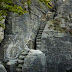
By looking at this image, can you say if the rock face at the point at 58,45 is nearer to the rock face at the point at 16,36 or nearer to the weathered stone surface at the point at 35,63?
the rock face at the point at 16,36

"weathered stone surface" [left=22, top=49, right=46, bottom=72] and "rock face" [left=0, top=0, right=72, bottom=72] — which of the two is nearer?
"weathered stone surface" [left=22, top=49, right=46, bottom=72]

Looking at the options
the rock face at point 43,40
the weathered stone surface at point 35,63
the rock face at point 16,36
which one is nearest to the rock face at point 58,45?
the rock face at point 43,40

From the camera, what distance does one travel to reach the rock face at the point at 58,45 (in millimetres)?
8422

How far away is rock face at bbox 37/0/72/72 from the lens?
8.42m

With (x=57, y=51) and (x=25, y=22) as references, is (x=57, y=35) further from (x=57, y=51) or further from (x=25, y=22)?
(x=25, y=22)

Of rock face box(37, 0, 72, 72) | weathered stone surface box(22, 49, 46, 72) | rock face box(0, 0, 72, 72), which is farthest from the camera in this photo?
rock face box(37, 0, 72, 72)

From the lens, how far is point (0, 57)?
25.8ft

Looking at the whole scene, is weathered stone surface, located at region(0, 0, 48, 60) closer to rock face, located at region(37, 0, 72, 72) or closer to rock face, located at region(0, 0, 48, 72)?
rock face, located at region(0, 0, 48, 72)

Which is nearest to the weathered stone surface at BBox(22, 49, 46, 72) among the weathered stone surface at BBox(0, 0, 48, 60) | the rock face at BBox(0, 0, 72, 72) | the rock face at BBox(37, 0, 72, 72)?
the rock face at BBox(0, 0, 72, 72)

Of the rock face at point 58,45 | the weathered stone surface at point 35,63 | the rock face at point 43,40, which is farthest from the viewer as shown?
the rock face at point 58,45

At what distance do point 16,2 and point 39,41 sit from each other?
3.05 m

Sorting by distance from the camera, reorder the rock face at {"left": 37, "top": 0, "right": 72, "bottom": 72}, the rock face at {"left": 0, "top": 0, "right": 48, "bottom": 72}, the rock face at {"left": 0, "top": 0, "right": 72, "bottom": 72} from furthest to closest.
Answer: the rock face at {"left": 37, "top": 0, "right": 72, "bottom": 72}, the rock face at {"left": 0, "top": 0, "right": 72, "bottom": 72}, the rock face at {"left": 0, "top": 0, "right": 48, "bottom": 72}

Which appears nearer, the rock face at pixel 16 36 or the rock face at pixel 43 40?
the rock face at pixel 16 36

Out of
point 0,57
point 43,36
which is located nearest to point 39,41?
point 43,36
